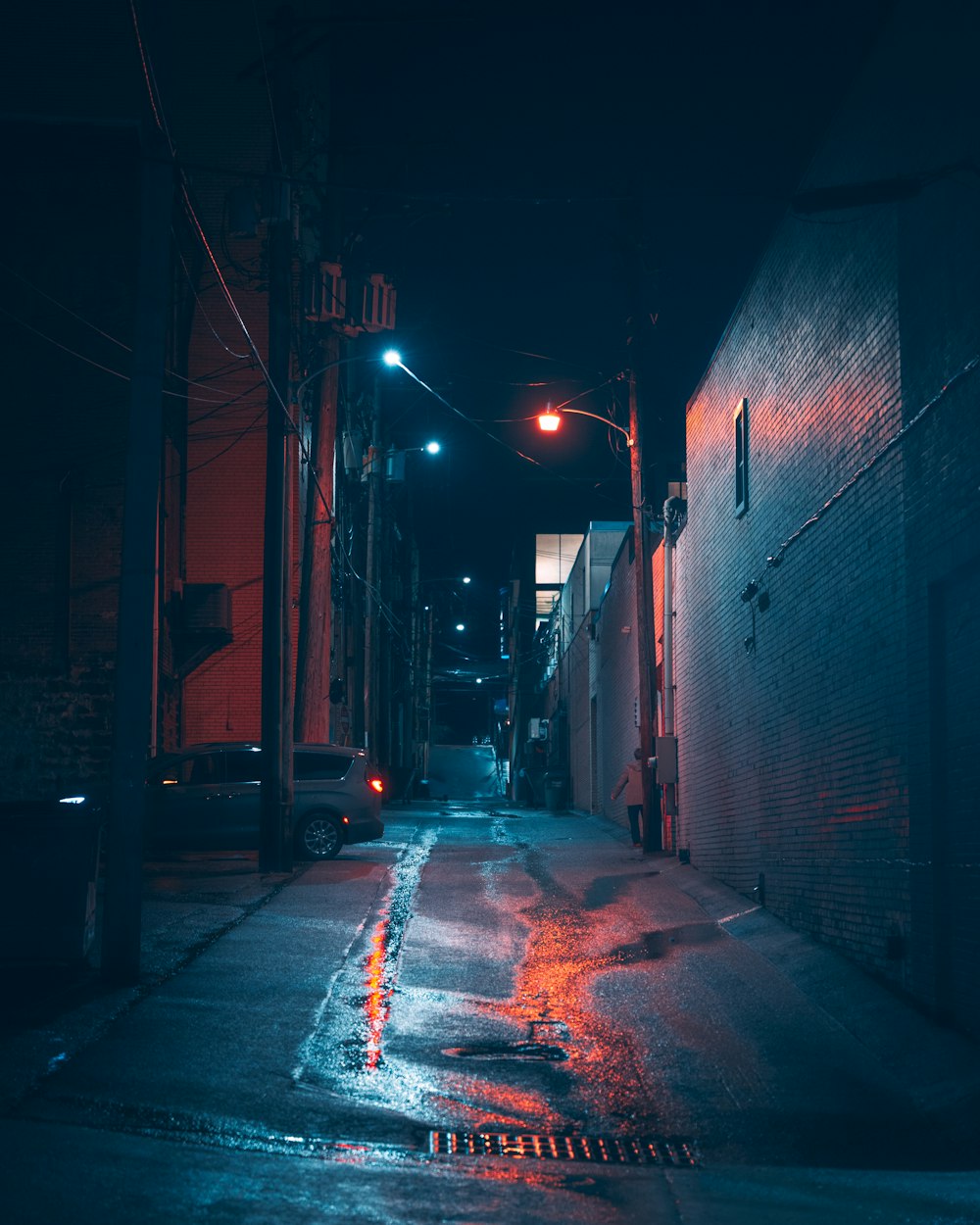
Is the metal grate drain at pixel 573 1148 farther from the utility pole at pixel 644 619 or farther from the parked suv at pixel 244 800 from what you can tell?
the utility pole at pixel 644 619

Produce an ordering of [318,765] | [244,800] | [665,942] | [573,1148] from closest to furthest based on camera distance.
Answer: [573,1148]
[665,942]
[244,800]
[318,765]

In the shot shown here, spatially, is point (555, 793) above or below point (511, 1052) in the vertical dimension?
above

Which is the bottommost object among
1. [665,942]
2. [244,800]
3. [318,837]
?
[665,942]

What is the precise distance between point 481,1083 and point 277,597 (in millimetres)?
11686

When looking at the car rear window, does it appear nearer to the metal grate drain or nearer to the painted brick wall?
the painted brick wall

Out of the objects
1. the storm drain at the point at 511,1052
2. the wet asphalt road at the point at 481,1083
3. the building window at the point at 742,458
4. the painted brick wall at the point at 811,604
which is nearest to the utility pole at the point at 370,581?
the painted brick wall at the point at 811,604

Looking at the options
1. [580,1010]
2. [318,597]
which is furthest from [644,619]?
[580,1010]

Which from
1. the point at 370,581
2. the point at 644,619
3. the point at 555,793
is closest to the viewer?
the point at 644,619

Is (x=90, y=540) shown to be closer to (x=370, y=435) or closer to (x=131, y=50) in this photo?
(x=131, y=50)

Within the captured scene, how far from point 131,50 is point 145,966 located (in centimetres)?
2140

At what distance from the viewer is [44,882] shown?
31.8ft

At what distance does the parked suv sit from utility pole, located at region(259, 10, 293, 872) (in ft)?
4.54

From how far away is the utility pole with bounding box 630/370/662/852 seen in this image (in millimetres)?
22484

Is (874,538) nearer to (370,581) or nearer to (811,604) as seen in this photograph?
(811,604)
